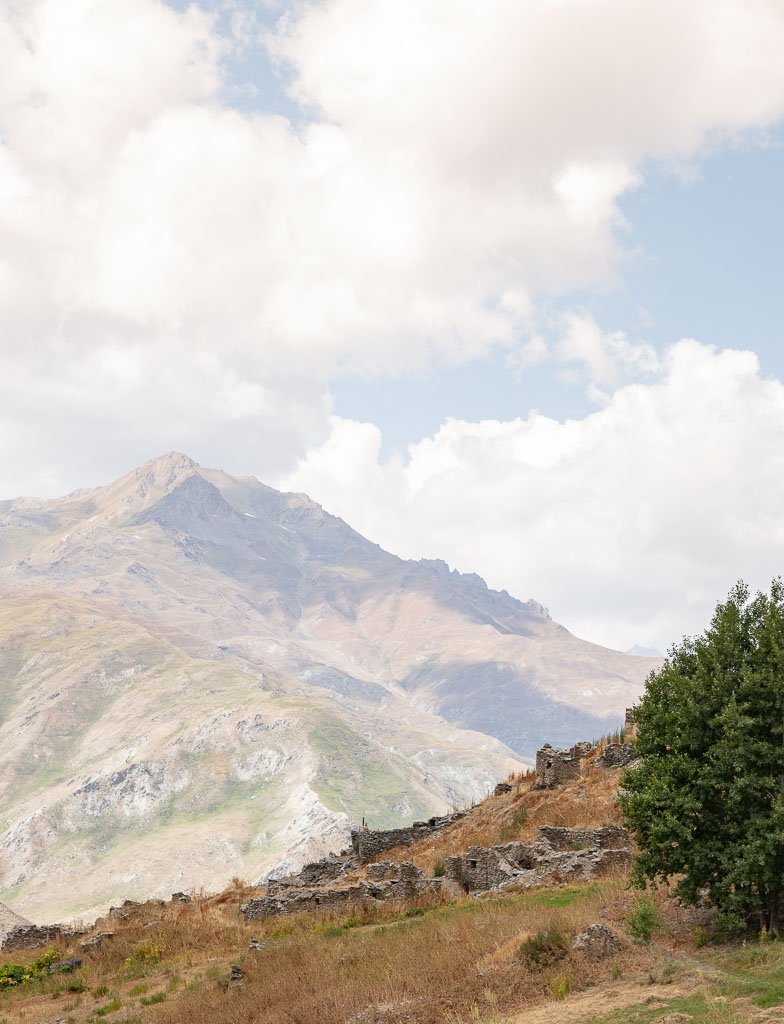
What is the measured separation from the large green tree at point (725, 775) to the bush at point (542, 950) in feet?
11.2

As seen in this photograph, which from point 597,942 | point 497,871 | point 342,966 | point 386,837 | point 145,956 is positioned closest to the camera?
point 597,942

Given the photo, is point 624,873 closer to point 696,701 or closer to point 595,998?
point 696,701

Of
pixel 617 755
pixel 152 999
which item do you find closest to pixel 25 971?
pixel 152 999

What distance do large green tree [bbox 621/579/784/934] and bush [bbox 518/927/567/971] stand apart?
11.2ft

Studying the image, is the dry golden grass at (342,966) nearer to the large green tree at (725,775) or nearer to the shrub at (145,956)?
the shrub at (145,956)

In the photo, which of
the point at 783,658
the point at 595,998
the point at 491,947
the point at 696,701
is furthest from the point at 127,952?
the point at 783,658

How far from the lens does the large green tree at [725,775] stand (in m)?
23.6

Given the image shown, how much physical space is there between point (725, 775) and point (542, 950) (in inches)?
271

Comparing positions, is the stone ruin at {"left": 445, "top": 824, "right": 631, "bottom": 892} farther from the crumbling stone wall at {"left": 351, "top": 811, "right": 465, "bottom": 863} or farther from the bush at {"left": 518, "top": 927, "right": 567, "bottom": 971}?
the crumbling stone wall at {"left": 351, "top": 811, "right": 465, "bottom": 863}

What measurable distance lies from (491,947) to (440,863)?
54.6 feet

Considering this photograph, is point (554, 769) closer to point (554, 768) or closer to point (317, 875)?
point (554, 768)

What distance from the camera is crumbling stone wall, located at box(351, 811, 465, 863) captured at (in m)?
→ 53.2

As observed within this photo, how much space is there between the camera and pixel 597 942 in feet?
78.0

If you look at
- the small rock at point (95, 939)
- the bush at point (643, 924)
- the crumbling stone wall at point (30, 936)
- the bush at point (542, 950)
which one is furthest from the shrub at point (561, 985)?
the crumbling stone wall at point (30, 936)
